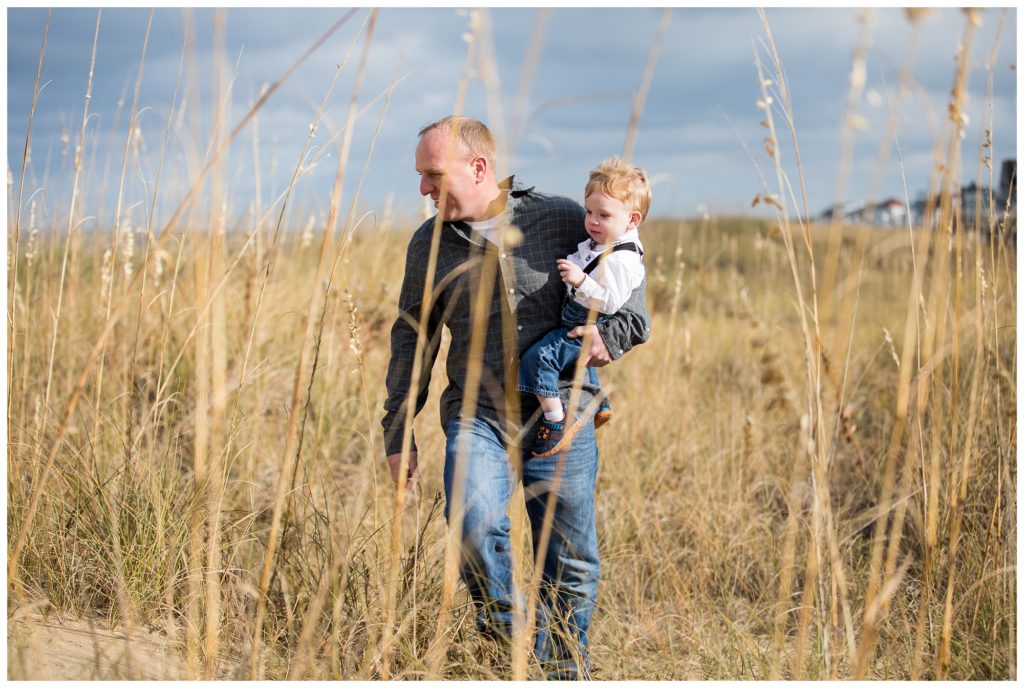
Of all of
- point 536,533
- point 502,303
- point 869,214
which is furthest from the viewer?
point 536,533

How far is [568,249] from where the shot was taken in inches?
82.7

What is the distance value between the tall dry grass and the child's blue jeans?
0.66ft

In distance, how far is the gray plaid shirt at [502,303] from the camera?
79.6 inches

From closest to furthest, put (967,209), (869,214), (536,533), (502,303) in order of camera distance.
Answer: (869,214) → (502,303) → (536,533) → (967,209)

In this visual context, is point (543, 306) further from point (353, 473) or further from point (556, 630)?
point (353, 473)

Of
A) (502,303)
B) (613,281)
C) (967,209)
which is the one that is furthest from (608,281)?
(967,209)

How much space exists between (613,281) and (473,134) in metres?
0.50

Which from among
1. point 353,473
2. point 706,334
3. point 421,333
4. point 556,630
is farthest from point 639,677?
point 706,334

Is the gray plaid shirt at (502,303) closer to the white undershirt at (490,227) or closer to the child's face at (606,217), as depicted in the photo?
the white undershirt at (490,227)

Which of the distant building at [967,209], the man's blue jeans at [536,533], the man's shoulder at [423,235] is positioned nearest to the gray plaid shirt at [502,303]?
the man's shoulder at [423,235]

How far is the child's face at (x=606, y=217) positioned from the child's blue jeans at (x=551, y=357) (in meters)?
0.18

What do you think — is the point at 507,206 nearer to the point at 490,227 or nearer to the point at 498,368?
the point at 490,227

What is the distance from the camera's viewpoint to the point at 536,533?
218 centimetres

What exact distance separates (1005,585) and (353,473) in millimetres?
2419
